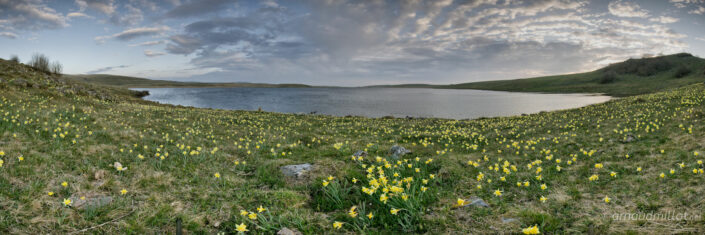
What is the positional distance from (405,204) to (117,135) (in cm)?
987

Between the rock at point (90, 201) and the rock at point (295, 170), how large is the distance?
3.25 metres

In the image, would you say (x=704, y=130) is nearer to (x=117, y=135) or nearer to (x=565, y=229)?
(x=565, y=229)

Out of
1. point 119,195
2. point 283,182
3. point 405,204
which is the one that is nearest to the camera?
point 405,204

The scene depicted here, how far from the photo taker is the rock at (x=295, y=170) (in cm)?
653

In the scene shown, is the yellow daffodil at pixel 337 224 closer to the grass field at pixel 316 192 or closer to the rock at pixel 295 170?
the grass field at pixel 316 192

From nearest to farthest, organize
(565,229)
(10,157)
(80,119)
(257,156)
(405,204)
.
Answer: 1. (565,229)
2. (405,204)
3. (10,157)
4. (257,156)
5. (80,119)

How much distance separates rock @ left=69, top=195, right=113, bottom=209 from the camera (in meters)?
4.17

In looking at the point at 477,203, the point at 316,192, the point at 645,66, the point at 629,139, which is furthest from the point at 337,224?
the point at 645,66

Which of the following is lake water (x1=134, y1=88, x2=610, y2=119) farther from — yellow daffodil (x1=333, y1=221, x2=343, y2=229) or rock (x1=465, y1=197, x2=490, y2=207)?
yellow daffodil (x1=333, y1=221, x2=343, y2=229)

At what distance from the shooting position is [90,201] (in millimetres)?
Answer: 4379

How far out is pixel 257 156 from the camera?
8.59 metres

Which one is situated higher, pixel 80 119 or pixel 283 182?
pixel 80 119

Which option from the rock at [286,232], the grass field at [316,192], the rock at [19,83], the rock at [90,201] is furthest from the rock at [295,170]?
the rock at [19,83]

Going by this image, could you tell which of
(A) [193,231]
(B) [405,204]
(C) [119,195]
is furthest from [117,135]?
(B) [405,204]
